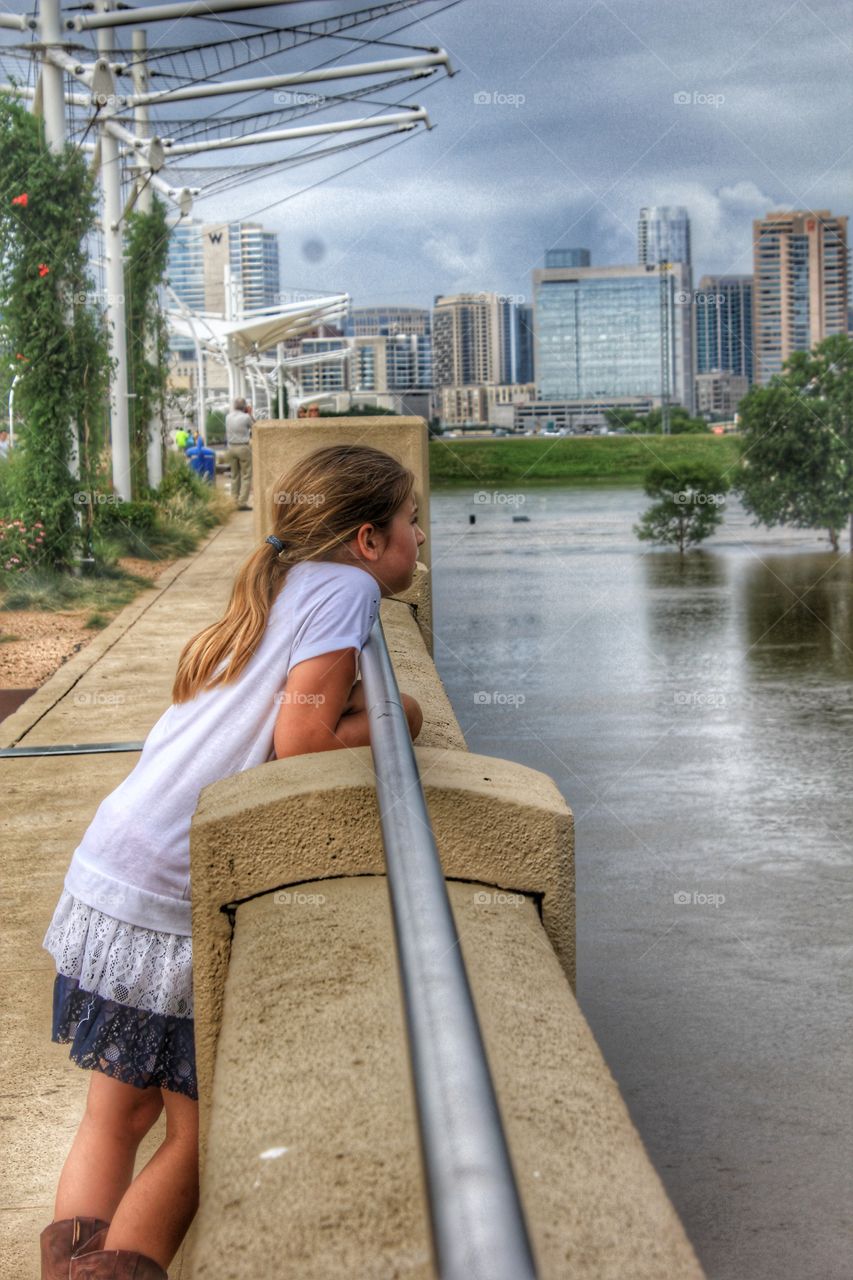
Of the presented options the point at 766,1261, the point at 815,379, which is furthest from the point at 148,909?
the point at 815,379

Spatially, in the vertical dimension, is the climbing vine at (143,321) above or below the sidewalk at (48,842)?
above

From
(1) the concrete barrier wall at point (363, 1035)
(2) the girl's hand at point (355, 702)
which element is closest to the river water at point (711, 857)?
(2) the girl's hand at point (355, 702)

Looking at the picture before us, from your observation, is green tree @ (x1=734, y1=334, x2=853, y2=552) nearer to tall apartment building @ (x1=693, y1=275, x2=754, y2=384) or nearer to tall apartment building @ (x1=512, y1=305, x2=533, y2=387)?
tall apartment building @ (x1=693, y1=275, x2=754, y2=384)

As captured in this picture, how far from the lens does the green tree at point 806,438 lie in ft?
63.4

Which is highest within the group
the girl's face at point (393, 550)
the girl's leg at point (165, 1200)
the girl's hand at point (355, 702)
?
the girl's face at point (393, 550)

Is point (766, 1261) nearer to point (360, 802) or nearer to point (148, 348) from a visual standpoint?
point (360, 802)

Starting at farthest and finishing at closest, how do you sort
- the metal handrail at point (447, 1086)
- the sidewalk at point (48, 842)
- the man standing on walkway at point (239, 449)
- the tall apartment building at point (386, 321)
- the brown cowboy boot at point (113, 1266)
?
the tall apartment building at point (386, 321), the man standing on walkway at point (239, 449), the sidewalk at point (48, 842), the brown cowboy boot at point (113, 1266), the metal handrail at point (447, 1086)

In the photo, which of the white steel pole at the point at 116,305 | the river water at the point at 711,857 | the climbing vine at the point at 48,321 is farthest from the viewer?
the white steel pole at the point at 116,305

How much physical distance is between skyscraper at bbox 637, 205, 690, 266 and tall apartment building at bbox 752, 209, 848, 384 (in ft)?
5.37

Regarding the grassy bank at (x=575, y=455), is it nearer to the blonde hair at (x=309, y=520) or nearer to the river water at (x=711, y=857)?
the river water at (x=711, y=857)

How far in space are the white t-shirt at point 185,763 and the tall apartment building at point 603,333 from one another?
1534 cm

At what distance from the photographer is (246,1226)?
1275 millimetres

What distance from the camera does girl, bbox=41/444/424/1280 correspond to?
7.66 ft

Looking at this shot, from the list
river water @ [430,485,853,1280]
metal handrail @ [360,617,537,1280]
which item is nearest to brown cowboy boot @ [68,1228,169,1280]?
metal handrail @ [360,617,537,1280]
